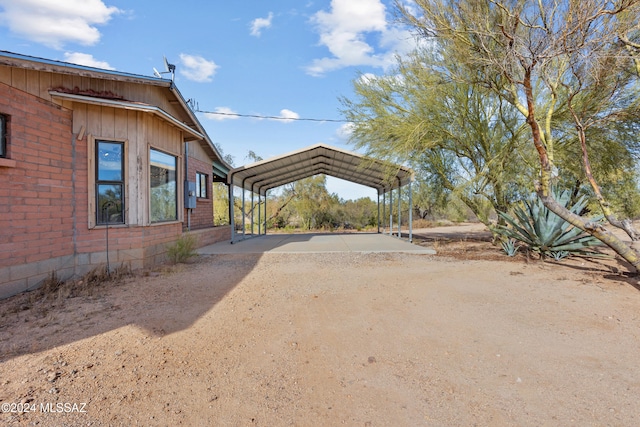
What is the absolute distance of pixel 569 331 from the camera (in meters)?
4.12

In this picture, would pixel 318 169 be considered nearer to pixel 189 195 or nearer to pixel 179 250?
pixel 189 195

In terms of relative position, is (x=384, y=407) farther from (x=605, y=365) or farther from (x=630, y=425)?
(x=605, y=365)

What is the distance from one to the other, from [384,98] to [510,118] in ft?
12.1

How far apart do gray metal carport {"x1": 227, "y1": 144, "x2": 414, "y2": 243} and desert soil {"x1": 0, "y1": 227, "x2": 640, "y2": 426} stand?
21.7ft

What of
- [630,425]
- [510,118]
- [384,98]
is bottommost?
[630,425]

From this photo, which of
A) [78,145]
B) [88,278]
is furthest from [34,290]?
[78,145]

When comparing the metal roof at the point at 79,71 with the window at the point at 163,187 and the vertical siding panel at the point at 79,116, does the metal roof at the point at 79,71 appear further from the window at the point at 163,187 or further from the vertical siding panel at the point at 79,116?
the window at the point at 163,187

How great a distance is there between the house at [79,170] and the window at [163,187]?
0.08 ft

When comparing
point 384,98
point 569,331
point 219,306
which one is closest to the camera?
point 569,331

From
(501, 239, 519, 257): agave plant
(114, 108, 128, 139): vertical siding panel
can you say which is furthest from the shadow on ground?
(501, 239, 519, 257): agave plant

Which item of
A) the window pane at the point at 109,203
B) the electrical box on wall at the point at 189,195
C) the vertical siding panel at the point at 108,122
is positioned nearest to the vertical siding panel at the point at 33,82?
the vertical siding panel at the point at 108,122

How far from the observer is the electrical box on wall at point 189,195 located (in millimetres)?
11047

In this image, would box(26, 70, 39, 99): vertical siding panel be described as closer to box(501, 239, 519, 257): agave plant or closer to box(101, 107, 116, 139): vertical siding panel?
box(101, 107, 116, 139): vertical siding panel

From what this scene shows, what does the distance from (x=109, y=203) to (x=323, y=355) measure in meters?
5.78
